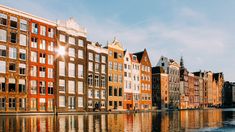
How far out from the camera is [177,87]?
481ft

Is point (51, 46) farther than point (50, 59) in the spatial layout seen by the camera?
Yes

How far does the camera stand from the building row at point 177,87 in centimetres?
13175

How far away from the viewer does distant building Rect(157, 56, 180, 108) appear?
139375 millimetres

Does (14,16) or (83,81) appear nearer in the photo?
(14,16)

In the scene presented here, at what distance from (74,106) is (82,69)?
10728mm

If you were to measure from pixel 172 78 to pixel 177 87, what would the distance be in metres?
7.21

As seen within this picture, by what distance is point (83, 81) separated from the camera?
86.3m

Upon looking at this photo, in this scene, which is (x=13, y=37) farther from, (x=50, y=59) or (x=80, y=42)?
(x=80, y=42)

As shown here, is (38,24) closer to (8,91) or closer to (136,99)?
(8,91)

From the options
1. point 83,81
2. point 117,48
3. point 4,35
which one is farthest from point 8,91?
point 117,48

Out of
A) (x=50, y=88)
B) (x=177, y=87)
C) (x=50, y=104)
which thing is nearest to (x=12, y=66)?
(x=50, y=88)

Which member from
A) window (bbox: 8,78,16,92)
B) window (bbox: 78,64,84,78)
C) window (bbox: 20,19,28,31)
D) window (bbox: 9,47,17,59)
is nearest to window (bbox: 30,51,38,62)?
window (bbox: 9,47,17,59)

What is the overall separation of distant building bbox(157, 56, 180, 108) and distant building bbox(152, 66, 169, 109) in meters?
5.06

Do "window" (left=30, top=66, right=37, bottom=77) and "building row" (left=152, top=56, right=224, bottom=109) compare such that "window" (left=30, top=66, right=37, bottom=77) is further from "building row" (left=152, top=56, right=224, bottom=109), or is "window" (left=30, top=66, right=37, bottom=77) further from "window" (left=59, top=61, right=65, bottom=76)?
"building row" (left=152, top=56, right=224, bottom=109)
